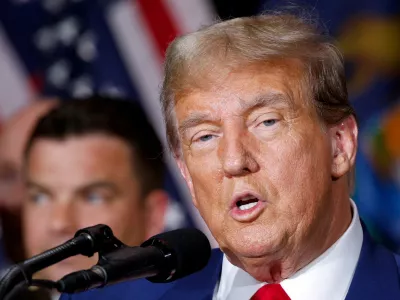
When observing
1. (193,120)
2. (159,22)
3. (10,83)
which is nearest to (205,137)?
(193,120)

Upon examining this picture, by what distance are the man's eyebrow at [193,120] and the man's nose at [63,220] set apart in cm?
142

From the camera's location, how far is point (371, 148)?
3.28 metres

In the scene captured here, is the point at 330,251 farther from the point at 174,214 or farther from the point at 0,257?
the point at 0,257

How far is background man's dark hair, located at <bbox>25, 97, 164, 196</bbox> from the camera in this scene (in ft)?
11.4

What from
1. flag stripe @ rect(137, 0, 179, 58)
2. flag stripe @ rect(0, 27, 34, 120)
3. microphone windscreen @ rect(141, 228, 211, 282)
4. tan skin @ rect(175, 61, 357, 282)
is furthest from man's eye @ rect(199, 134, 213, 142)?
flag stripe @ rect(0, 27, 34, 120)

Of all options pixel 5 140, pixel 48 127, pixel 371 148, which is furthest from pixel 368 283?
pixel 5 140

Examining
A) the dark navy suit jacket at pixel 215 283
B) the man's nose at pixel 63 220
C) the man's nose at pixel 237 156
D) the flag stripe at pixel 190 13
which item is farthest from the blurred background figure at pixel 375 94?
the man's nose at pixel 237 156

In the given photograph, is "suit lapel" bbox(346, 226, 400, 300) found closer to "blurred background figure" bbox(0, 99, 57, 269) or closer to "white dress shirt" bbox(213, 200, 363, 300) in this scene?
"white dress shirt" bbox(213, 200, 363, 300)

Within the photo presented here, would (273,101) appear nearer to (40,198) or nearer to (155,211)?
(155,211)

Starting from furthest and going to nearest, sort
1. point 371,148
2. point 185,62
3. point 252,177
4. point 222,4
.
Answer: point 222,4 → point 371,148 → point 185,62 → point 252,177

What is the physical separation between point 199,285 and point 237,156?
15.4 inches

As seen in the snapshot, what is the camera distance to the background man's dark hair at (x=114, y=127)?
11.4ft

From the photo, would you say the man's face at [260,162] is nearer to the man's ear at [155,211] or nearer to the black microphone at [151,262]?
the black microphone at [151,262]

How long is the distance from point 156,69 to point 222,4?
1.28ft
